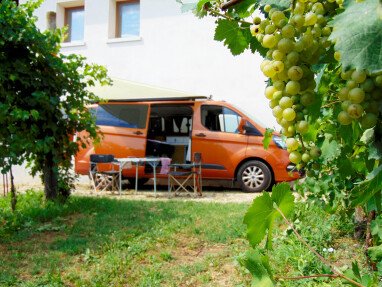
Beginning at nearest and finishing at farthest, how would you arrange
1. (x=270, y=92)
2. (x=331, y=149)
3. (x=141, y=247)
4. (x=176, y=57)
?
(x=270, y=92)
(x=331, y=149)
(x=141, y=247)
(x=176, y=57)

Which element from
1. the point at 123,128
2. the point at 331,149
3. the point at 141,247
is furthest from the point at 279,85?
the point at 123,128

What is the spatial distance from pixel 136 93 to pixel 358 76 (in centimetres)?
969

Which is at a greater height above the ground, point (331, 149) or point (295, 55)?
point (295, 55)

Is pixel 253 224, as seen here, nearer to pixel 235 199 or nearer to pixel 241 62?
pixel 235 199

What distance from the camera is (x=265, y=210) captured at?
3.02 feet

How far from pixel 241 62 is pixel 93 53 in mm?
4236

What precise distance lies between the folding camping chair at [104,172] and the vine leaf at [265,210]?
27.2 feet

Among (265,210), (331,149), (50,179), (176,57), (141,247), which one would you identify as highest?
(176,57)

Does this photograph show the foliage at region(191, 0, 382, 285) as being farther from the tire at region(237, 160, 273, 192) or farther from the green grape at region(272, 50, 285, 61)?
the tire at region(237, 160, 273, 192)

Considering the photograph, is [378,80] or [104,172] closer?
[378,80]

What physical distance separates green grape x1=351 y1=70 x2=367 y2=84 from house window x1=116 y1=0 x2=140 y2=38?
12444 millimetres

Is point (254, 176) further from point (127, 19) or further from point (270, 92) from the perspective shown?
point (270, 92)

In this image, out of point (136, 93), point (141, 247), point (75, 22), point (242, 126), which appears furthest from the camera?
point (75, 22)

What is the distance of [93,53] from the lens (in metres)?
12.5
